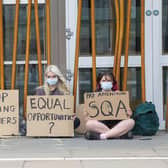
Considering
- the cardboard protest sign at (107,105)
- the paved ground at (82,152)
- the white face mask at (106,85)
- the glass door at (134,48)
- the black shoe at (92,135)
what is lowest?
the paved ground at (82,152)

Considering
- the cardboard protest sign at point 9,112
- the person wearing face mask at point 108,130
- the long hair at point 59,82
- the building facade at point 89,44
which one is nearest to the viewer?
the person wearing face mask at point 108,130

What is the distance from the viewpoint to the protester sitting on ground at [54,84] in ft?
29.1

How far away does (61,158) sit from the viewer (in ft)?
23.7

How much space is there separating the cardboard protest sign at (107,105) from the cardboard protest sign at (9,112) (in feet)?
3.77

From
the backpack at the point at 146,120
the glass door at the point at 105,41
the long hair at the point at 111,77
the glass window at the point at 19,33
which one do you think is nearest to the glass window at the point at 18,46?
the glass window at the point at 19,33

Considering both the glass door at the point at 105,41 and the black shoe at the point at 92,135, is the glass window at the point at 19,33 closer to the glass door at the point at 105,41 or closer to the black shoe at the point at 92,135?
the glass door at the point at 105,41

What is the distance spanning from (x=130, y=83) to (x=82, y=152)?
240 cm

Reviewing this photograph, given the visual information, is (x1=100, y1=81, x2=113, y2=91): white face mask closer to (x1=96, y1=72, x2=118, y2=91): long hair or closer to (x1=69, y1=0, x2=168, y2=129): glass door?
(x1=96, y1=72, x2=118, y2=91): long hair

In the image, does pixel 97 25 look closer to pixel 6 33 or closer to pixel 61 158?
pixel 6 33

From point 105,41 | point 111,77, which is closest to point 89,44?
point 105,41

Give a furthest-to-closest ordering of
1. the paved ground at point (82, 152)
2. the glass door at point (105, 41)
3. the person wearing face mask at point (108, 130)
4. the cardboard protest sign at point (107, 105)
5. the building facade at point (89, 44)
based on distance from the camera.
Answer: the glass door at point (105, 41), the building facade at point (89, 44), the cardboard protest sign at point (107, 105), the person wearing face mask at point (108, 130), the paved ground at point (82, 152)

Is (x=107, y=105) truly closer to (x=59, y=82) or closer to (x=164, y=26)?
(x=59, y=82)

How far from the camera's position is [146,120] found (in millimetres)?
8961

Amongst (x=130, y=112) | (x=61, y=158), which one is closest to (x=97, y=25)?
(x=130, y=112)
